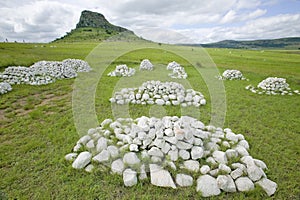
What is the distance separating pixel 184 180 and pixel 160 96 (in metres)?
4.98

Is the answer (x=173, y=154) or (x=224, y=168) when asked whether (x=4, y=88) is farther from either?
(x=224, y=168)

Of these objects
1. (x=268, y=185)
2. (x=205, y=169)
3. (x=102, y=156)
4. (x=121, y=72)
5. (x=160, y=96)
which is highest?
(x=121, y=72)

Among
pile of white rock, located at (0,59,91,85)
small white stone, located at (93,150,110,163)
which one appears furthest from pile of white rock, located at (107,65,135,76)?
small white stone, located at (93,150,110,163)

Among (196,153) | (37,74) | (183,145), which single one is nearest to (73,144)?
(183,145)

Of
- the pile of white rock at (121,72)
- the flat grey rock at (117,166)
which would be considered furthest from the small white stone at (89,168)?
the pile of white rock at (121,72)

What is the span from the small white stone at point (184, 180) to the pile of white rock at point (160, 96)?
4.33 meters

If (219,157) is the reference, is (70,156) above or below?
above

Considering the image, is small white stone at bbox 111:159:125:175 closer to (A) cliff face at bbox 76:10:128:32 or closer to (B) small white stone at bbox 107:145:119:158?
(B) small white stone at bbox 107:145:119:158

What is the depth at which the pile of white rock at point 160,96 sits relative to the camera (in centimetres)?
766

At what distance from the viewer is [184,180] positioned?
331cm

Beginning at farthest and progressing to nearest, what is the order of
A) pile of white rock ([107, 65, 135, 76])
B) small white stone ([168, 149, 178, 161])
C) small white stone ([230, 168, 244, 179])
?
1. pile of white rock ([107, 65, 135, 76])
2. small white stone ([168, 149, 178, 161])
3. small white stone ([230, 168, 244, 179])

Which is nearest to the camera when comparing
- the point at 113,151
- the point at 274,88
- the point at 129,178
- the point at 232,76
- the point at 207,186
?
the point at 207,186

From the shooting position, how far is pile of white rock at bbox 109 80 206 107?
7.66 m

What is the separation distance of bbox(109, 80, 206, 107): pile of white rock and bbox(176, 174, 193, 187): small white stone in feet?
14.2
